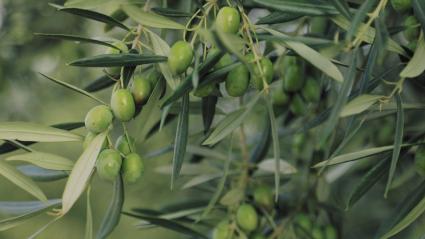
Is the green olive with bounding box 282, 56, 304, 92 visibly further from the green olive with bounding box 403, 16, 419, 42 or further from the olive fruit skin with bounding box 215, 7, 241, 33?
the olive fruit skin with bounding box 215, 7, 241, 33

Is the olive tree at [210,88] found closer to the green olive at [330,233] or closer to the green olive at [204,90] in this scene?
the green olive at [204,90]

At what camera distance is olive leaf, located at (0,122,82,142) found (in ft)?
2.69

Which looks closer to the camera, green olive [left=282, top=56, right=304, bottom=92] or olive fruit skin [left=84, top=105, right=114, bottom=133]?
olive fruit skin [left=84, top=105, right=114, bottom=133]

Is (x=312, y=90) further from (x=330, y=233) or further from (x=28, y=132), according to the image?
(x=28, y=132)

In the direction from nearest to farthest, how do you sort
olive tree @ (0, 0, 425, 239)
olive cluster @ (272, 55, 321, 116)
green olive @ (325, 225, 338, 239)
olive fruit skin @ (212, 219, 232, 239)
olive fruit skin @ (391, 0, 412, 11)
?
olive tree @ (0, 0, 425, 239) < olive fruit skin @ (391, 0, 412, 11) < olive fruit skin @ (212, 219, 232, 239) < olive cluster @ (272, 55, 321, 116) < green olive @ (325, 225, 338, 239)

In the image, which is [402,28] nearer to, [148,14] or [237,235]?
[148,14]

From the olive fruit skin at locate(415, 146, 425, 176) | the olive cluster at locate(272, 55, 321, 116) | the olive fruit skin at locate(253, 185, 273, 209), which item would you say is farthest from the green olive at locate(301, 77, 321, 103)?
the olive fruit skin at locate(415, 146, 425, 176)

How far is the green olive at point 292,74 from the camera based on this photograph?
1.26 m

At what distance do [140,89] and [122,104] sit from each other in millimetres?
32


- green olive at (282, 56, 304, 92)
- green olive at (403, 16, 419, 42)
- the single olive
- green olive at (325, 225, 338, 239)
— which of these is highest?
green olive at (403, 16, 419, 42)

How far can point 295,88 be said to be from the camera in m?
1.32

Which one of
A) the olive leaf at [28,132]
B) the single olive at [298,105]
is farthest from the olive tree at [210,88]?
the single olive at [298,105]

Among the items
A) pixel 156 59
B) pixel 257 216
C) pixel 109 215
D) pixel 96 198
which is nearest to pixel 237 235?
pixel 257 216

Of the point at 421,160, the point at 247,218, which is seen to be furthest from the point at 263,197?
the point at 421,160
